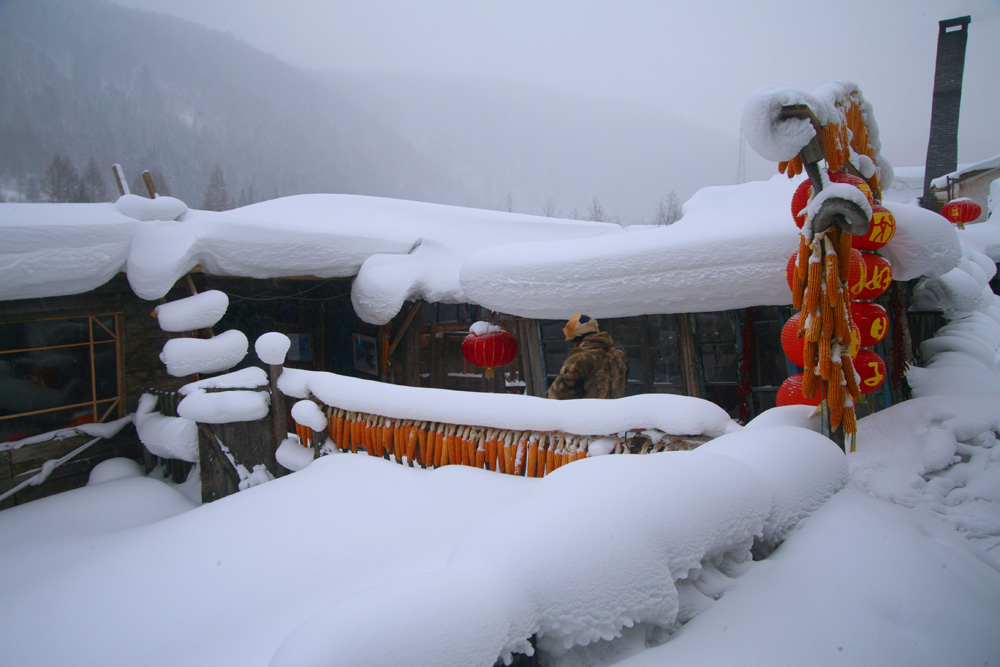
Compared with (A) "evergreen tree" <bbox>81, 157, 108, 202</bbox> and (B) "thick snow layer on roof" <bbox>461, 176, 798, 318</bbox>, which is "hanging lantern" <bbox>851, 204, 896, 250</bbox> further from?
(A) "evergreen tree" <bbox>81, 157, 108, 202</bbox>

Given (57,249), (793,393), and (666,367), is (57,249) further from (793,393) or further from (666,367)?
(793,393)

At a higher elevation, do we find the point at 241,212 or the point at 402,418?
the point at 241,212

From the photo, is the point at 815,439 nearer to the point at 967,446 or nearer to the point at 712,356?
the point at 967,446

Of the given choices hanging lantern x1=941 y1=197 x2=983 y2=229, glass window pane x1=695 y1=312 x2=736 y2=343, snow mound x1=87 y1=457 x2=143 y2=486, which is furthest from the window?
hanging lantern x1=941 y1=197 x2=983 y2=229

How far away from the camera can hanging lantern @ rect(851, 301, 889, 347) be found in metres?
2.98

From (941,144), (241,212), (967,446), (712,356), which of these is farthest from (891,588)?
(941,144)

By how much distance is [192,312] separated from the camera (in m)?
5.53

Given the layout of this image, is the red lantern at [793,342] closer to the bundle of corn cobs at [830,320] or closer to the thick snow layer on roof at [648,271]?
the bundle of corn cobs at [830,320]

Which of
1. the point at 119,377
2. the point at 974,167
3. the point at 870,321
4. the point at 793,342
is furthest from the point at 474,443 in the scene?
the point at 974,167

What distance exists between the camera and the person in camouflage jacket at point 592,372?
457 centimetres

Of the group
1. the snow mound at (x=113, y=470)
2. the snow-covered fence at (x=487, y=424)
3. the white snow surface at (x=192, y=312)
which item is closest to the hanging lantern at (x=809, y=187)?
the snow-covered fence at (x=487, y=424)

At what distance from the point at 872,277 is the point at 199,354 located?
5.98 metres

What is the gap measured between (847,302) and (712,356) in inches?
130

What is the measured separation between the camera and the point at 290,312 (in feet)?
29.1
